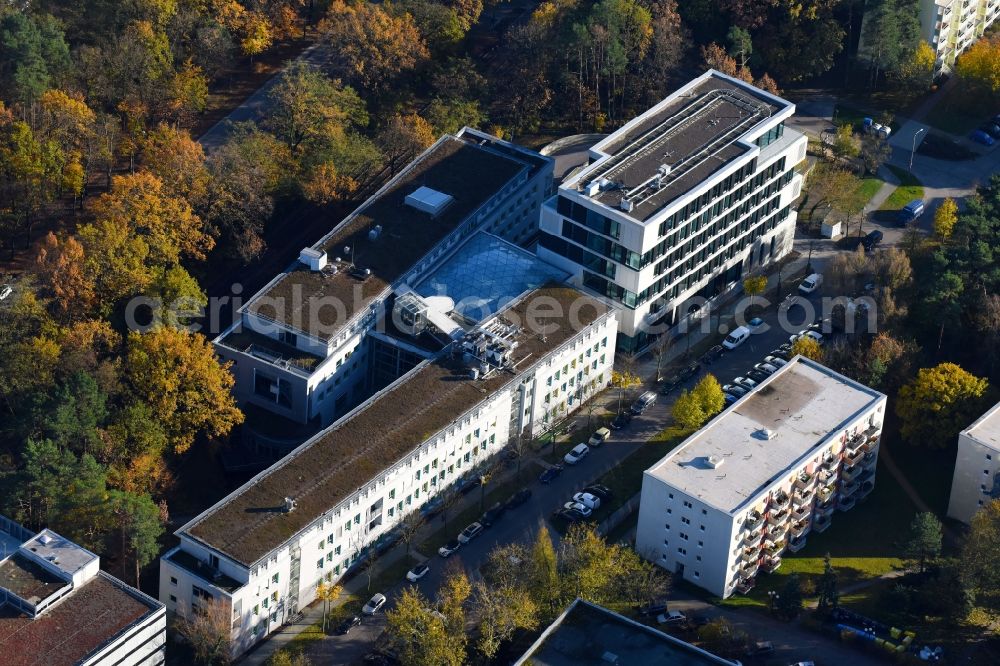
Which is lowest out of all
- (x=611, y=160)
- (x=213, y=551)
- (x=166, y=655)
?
(x=166, y=655)

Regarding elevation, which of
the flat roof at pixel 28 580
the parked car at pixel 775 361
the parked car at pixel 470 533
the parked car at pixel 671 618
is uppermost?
the parked car at pixel 775 361

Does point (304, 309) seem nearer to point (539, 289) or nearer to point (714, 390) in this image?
point (539, 289)

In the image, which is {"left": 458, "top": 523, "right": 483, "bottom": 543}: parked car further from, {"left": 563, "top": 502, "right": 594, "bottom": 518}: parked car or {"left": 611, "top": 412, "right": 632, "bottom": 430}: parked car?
{"left": 611, "top": 412, "right": 632, "bottom": 430}: parked car

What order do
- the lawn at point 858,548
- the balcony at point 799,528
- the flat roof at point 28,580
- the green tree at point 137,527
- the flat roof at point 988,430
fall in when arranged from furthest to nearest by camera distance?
1. the flat roof at point 988,430
2. the balcony at point 799,528
3. the lawn at point 858,548
4. the green tree at point 137,527
5. the flat roof at point 28,580

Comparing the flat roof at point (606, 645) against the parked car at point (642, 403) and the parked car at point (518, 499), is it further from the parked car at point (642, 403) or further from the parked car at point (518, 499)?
the parked car at point (642, 403)

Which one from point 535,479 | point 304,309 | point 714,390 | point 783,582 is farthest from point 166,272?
point 783,582

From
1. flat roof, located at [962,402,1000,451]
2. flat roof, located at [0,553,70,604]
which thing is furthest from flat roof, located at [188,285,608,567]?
flat roof, located at [962,402,1000,451]

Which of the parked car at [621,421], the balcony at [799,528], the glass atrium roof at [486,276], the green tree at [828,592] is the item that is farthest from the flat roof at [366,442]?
the green tree at [828,592]
